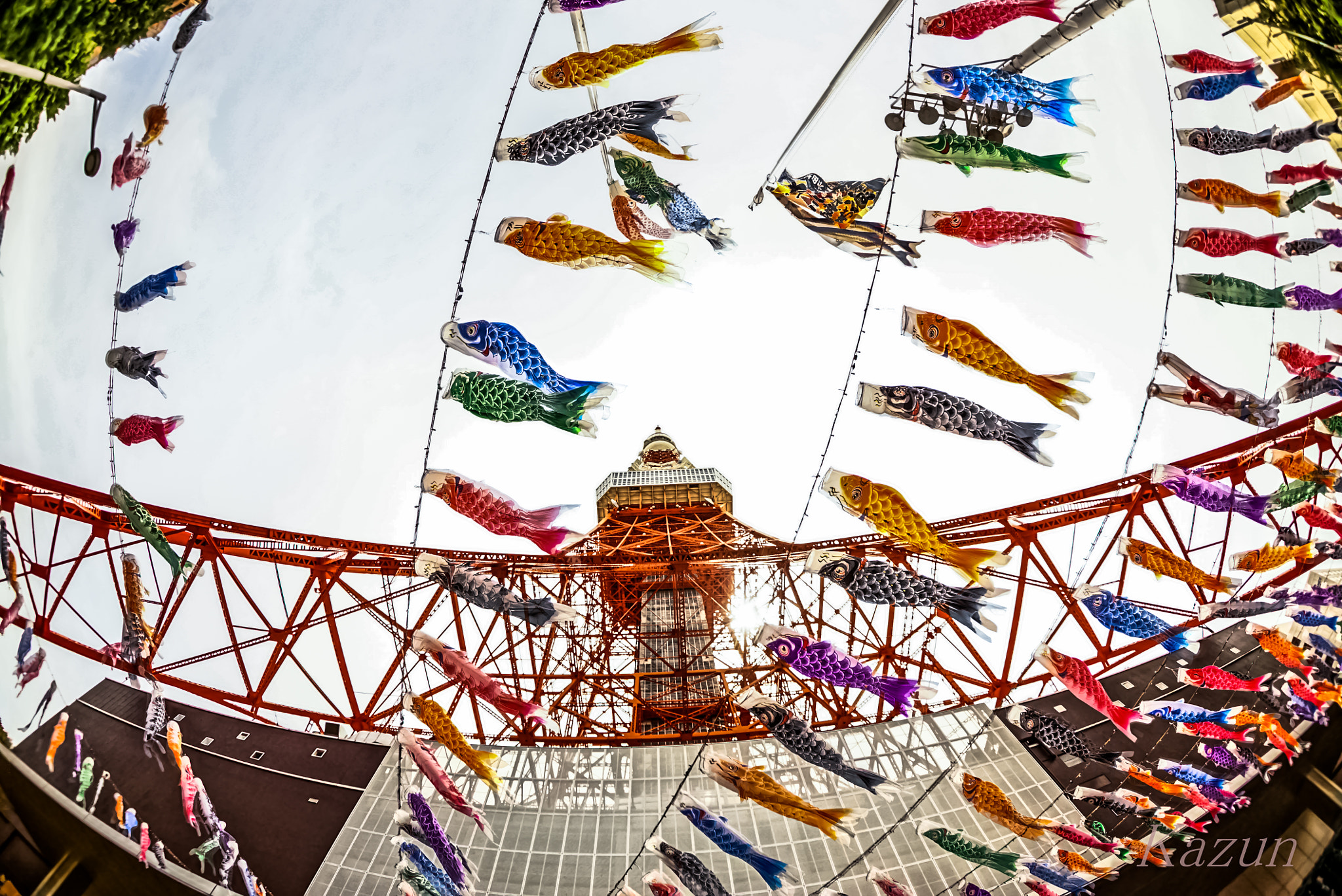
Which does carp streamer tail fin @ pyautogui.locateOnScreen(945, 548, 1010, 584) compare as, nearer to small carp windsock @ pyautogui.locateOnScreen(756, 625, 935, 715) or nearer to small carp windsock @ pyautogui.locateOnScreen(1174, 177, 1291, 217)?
small carp windsock @ pyautogui.locateOnScreen(756, 625, 935, 715)

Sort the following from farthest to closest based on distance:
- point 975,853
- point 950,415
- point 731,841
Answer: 1. point 975,853
2. point 731,841
3. point 950,415

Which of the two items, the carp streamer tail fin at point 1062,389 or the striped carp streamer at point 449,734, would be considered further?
the striped carp streamer at point 449,734

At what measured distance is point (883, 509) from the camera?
11234mm

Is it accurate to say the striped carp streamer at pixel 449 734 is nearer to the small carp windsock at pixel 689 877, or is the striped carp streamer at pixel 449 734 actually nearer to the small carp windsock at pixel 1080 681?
the small carp windsock at pixel 689 877

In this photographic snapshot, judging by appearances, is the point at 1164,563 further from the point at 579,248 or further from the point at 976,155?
the point at 579,248

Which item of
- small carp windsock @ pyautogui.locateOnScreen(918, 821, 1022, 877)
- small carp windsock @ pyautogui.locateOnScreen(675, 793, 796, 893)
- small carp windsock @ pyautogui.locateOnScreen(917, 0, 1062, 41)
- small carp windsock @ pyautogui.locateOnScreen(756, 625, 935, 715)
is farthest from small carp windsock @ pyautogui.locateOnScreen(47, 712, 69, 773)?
small carp windsock @ pyautogui.locateOnScreen(917, 0, 1062, 41)

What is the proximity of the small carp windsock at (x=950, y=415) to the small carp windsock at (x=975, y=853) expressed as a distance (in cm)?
748

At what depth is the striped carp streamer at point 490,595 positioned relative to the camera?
11.6 meters

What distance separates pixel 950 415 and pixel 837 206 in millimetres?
3499

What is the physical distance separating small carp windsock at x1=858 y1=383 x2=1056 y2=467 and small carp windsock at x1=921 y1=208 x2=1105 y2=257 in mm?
2319

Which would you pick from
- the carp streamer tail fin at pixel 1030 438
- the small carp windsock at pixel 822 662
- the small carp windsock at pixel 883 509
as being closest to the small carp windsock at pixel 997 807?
the small carp windsock at pixel 822 662

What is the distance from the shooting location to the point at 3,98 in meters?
7.29

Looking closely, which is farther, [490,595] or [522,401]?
[490,595]

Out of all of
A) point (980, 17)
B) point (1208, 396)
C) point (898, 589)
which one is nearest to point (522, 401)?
point (898, 589)
